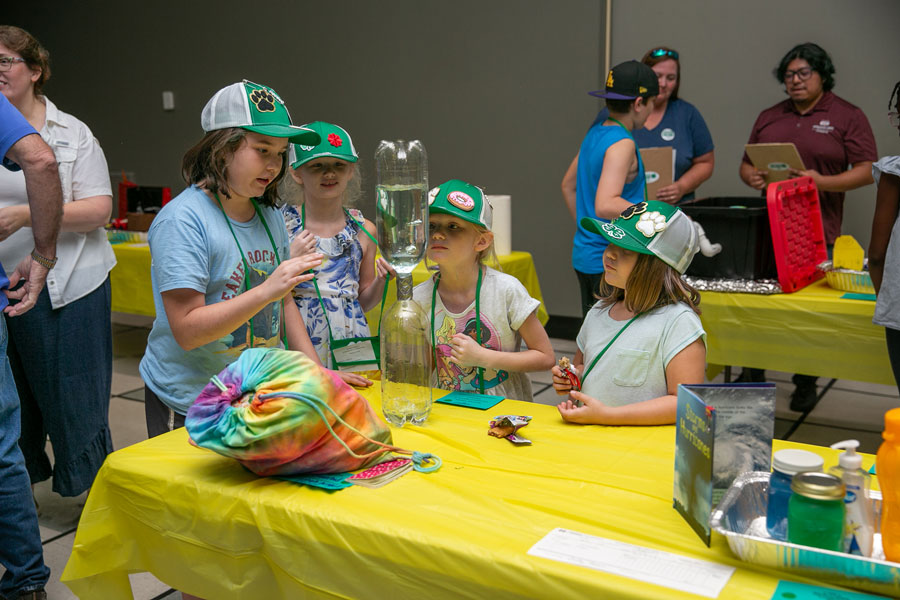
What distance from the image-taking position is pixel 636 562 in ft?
3.37

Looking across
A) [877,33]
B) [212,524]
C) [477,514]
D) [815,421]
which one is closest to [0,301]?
[212,524]

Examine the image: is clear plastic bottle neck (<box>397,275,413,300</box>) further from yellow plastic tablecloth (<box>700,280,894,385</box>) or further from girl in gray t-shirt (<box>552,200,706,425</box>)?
yellow plastic tablecloth (<box>700,280,894,385</box>)

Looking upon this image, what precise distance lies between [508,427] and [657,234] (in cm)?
55

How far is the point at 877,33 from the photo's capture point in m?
4.44

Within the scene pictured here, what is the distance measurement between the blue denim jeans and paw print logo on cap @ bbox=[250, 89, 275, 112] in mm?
859

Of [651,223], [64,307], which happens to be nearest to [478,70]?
[64,307]

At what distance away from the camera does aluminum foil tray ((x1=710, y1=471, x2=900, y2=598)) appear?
0.92 metres

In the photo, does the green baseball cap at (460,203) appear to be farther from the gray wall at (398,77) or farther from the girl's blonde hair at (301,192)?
the gray wall at (398,77)

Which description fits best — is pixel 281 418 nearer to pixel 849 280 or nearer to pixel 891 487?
pixel 891 487

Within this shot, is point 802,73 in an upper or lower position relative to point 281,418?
upper

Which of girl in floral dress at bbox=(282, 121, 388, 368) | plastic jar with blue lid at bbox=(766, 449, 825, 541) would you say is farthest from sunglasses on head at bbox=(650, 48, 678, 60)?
plastic jar with blue lid at bbox=(766, 449, 825, 541)

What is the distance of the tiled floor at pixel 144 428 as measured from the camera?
2.50 metres

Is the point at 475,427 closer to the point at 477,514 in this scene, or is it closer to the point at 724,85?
the point at 477,514

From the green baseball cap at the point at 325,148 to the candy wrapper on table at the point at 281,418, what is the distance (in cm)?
102
